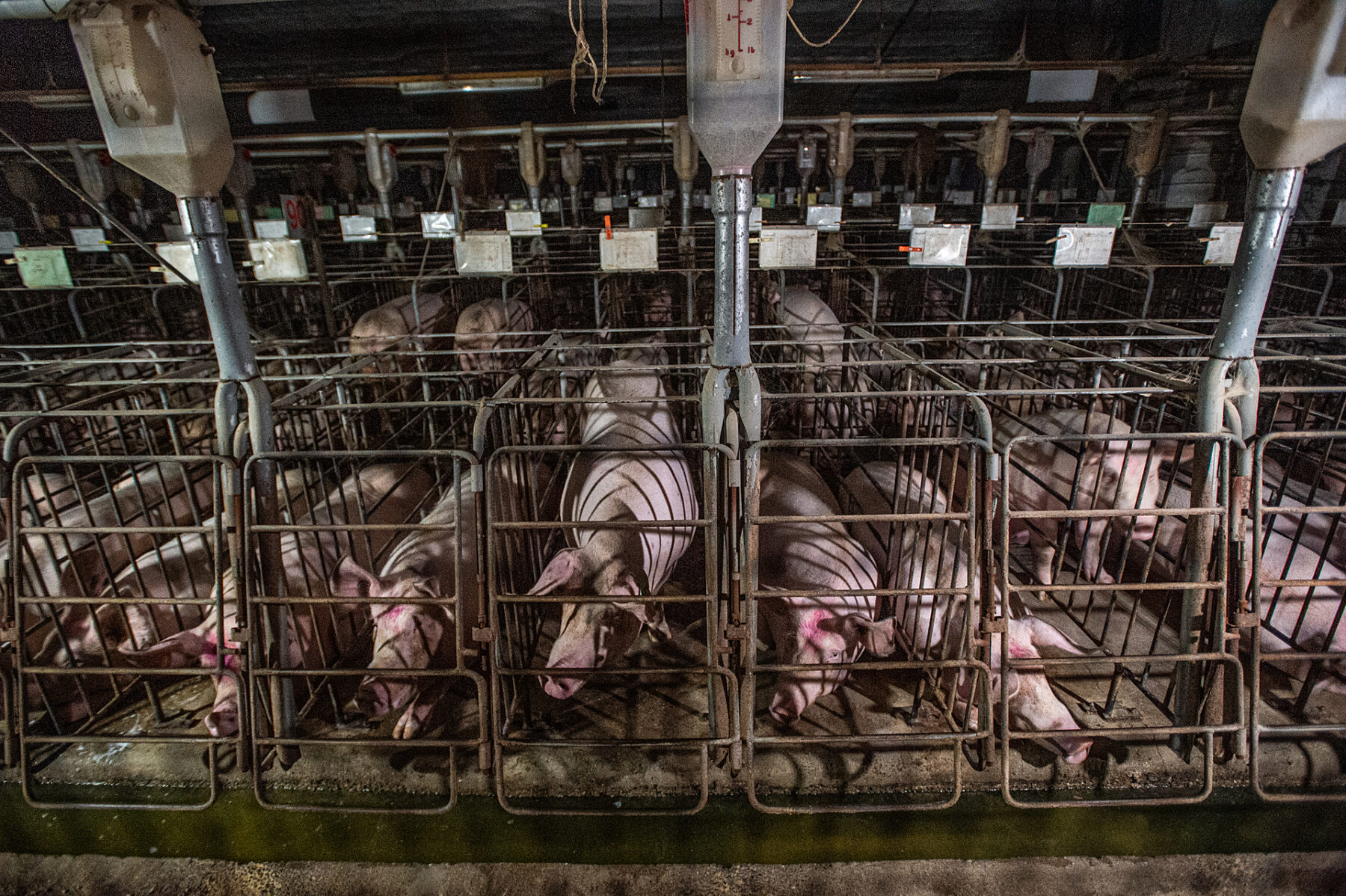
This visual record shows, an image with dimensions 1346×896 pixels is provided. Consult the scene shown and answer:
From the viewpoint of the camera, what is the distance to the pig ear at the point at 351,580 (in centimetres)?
375

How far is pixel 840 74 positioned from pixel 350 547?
24.0ft

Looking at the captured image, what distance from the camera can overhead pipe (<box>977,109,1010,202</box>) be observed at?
851 centimetres

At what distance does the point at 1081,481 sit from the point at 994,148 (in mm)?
5790

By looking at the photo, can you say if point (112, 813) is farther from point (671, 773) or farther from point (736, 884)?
point (736, 884)

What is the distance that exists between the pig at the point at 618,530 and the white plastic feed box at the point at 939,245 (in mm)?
2574

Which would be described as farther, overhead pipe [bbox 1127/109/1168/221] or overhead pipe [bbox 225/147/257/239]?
overhead pipe [bbox 1127/109/1168/221]

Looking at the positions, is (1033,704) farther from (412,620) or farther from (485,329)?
(485,329)

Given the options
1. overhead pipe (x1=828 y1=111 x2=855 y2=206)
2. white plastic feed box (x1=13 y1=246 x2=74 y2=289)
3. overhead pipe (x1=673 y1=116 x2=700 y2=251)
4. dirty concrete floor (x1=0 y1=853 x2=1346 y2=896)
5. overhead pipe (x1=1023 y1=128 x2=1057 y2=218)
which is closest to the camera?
dirty concrete floor (x1=0 y1=853 x2=1346 y2=896)

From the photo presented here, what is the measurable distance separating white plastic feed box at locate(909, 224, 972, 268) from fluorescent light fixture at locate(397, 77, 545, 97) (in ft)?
16.7

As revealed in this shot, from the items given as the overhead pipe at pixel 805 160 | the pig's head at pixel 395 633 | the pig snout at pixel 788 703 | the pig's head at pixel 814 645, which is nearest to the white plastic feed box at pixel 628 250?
the pig's head at pixel 395 633

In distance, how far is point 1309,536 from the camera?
4.38 meters

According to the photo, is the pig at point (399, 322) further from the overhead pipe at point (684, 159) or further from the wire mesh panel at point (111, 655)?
the overhead pipe at point (684, 159)

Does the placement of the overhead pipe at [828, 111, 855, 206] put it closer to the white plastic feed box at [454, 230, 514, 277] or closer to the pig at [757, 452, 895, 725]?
the white plastic feed box at [454, 230, 514, 277]

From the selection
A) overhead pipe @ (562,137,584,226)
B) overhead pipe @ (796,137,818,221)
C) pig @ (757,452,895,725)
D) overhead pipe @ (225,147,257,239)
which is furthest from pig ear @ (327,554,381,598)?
overhead pipe @ (796,137,818,221)
